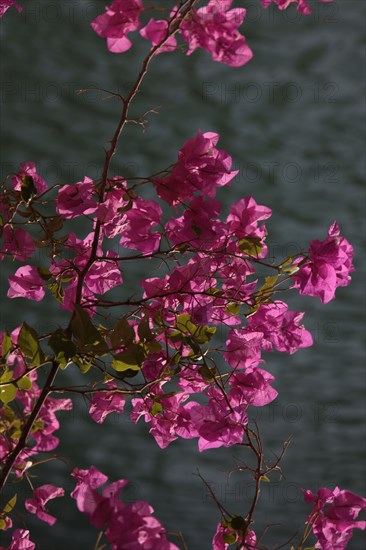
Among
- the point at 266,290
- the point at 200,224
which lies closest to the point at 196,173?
the point at 200,224

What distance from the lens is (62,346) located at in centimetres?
82

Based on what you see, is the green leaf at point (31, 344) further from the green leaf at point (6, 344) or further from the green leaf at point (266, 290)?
the green leaf at point (266, 290)

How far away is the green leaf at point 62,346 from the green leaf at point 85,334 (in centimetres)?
1

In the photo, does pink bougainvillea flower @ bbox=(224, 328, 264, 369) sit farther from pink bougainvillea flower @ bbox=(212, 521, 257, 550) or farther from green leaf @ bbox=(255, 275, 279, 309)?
pink bougainvillea flower @ bbox=(212, 521, 257, 550)

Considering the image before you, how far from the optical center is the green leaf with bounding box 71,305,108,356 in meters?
0.81

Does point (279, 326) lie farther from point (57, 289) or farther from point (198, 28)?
point (198, 28)

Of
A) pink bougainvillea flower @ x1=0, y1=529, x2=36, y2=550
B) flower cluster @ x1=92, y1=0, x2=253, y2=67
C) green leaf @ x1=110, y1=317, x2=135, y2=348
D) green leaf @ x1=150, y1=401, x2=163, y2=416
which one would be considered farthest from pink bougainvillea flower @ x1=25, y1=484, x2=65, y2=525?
flower cluster @ x1=92, y1=0, x2=253, y2=67

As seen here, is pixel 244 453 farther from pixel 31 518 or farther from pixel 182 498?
pixel 31 518

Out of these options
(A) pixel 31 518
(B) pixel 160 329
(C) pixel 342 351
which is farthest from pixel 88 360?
(A) pixel 31 518

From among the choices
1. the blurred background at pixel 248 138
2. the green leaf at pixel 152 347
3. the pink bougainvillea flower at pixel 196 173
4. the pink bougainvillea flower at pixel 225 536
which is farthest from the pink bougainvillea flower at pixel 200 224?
the blurred background at pixel 248 138

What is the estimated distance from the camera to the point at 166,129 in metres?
2.41

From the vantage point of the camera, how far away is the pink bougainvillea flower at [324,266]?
0.93 meters

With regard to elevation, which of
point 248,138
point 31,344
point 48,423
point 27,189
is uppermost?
point 27,189

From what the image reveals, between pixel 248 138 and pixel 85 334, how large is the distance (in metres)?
1.72
